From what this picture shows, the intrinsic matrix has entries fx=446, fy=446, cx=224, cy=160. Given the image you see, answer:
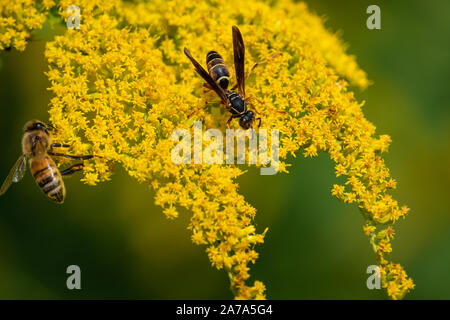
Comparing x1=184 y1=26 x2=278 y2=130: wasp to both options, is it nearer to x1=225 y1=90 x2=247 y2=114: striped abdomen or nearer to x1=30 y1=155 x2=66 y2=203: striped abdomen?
x1=225 y1=90 x2=247 y2=114: striped abdomen

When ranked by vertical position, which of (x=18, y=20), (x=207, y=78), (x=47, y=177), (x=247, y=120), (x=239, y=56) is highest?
(x=18, y=20)

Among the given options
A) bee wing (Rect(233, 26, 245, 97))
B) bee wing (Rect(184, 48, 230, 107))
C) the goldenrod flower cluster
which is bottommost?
bee wing (Rect(184, 48, 230, 107))

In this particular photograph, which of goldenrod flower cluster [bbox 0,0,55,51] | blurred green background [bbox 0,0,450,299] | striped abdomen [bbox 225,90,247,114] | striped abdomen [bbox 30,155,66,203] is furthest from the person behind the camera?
blurred green background [bbox 0,0,450,299]

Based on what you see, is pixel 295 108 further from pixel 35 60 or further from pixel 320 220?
pixel 35 60

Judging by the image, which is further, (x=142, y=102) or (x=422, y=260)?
(x=422, y=260)

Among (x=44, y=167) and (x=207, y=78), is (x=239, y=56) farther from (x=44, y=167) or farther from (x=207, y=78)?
(x=44, y=167)

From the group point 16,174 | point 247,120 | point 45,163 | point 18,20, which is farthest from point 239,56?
point 16,174

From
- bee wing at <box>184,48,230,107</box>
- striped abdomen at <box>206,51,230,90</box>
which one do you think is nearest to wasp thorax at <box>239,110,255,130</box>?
bee wing at <box>184,48,230,107</box>

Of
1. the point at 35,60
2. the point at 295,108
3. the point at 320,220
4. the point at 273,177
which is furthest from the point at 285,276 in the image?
the point at 35,60
